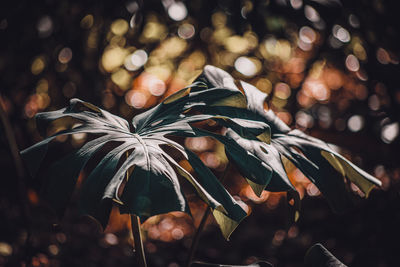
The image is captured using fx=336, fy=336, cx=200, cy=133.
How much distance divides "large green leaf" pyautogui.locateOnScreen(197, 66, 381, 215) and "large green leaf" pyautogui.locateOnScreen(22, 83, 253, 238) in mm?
61

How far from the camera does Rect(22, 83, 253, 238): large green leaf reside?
0.48 metres

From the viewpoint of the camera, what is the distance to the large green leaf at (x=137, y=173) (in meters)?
0.48

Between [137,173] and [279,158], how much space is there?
35cm

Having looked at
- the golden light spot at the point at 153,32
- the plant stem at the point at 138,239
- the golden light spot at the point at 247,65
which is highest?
the golden light spot at the point at 153,32

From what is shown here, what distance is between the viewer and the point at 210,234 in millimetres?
2385

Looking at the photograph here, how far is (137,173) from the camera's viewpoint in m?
0.51

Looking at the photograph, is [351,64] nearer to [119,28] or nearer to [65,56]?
[119,28]

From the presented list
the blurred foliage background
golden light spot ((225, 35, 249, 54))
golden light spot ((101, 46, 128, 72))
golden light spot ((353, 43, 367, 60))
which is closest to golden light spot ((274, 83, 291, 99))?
the blurred foliage background

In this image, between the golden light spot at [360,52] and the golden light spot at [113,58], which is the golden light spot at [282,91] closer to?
the golden light spot at [360,52]

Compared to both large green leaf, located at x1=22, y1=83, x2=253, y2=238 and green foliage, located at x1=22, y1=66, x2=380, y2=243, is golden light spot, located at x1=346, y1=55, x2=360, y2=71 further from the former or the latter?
large green leaf, located at x1=22, y1=83, x2=253, y2=238

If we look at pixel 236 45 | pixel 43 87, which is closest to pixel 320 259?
pixel 236 45

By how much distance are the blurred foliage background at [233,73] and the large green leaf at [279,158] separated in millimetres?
578

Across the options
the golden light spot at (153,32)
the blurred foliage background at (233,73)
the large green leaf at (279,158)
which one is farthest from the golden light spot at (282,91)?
the large green leaf at (279,158)

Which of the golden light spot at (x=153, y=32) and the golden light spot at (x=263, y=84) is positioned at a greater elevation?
the golden light spot at (x=153, y=32)
